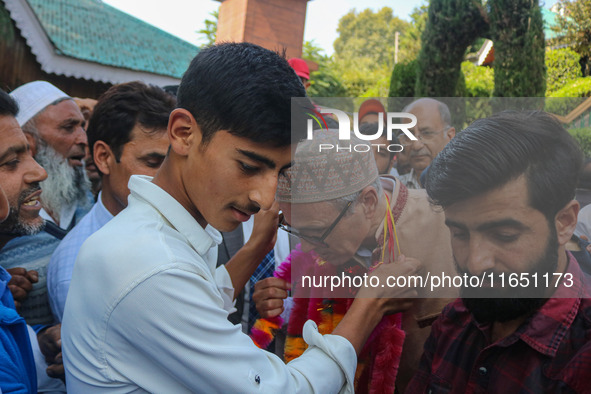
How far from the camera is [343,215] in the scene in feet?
5.69

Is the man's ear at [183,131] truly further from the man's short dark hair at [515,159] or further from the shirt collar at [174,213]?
the man's short dark hair at [515,159]

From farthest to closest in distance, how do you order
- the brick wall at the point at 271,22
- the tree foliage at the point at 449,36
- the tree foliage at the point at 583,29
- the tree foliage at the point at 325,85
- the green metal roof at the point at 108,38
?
the tree foliage at the point at 325,85 → the brick wall at the point at 271,22 → the green metal roof at the point at 108,38 → the tree foliage at the point at 583,29 → the tree foliage at the point at 449,36

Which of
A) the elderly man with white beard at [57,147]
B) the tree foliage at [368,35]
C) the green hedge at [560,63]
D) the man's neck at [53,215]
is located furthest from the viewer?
the tree foliage at [368,35]

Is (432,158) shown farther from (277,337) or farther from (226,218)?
(277,337)

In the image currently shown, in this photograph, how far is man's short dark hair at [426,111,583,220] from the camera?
1297mm

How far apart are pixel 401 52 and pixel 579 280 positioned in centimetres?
4229

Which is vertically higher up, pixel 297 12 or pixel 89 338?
pixel 297 12

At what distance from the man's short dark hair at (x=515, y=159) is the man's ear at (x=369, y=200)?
0.99 ft

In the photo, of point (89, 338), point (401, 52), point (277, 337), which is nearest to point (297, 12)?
point (277, 337)

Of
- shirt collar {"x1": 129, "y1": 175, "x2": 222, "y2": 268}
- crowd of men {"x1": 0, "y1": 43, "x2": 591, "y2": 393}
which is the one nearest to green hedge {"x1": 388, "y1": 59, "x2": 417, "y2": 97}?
crowd of men {"x1": 0, "y1": 43, "x2": 591, "y2": 393}

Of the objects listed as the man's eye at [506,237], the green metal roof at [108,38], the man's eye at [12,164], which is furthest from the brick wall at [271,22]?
the man's eye at [506,237]

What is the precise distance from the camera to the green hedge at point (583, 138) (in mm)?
1318

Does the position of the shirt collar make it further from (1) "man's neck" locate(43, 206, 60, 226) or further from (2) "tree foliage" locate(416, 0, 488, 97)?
(1) "man's neck" locate(43, 206, 60, 226)

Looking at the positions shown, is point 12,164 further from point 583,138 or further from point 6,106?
point 583,138
